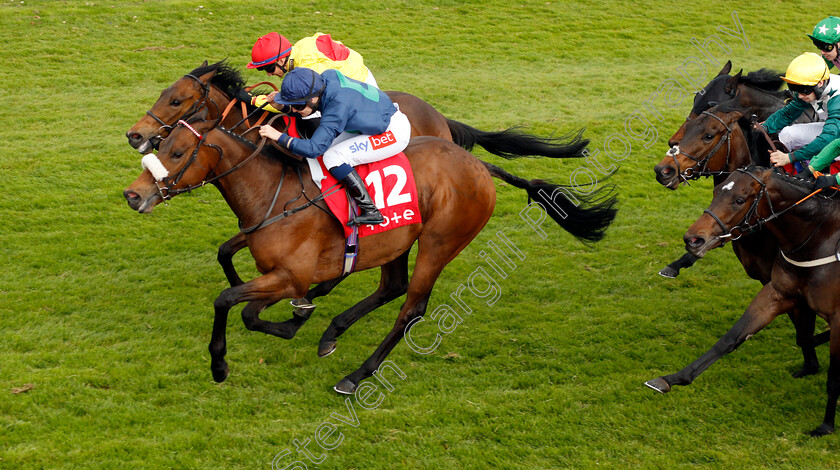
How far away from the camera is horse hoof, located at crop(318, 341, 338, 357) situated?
17.5 ft

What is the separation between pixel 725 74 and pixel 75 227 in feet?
21.0

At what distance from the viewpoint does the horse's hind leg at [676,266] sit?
6.58m

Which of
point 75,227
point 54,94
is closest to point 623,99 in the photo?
point 75,227

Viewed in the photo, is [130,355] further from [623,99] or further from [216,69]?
[623,99]

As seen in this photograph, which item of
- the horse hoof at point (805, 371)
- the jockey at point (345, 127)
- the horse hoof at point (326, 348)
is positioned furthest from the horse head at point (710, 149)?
the horse hoof at point (326, 348)

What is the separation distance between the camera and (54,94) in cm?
1098

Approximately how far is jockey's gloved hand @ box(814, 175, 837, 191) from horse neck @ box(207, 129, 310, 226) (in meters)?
3.27

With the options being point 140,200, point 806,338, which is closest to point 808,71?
point 806,338

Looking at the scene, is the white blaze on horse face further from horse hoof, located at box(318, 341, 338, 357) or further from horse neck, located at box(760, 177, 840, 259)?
horse neck, located at box(760, 177, 840, 259)

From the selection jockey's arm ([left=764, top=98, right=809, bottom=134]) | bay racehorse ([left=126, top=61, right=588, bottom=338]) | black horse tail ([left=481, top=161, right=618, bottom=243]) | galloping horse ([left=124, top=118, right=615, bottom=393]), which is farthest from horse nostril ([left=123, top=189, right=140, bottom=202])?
jockey's arm ([left=764, top=98, right=809, bottom=134])

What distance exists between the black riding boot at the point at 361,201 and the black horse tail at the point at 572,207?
1.39 m

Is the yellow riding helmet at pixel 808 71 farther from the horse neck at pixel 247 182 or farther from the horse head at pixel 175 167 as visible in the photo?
the horse head at pixel 175 167

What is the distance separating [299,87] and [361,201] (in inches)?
32.6

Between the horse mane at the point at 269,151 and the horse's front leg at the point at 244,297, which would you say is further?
the horse mane at the point at 269,151
